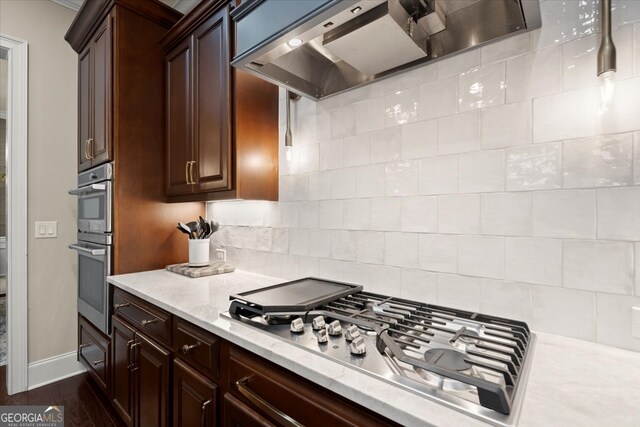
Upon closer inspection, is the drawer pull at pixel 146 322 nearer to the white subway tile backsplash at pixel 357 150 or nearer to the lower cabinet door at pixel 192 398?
the lower cabinet door at pixel 192 398

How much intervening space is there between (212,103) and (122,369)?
4.93 ft

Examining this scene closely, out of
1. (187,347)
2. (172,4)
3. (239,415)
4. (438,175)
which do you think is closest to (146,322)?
(187,347)

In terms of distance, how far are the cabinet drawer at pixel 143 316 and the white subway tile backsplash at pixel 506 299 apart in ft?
3.98

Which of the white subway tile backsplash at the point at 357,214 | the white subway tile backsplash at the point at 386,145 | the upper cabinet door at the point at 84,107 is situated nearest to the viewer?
the white subway tile backsplash at the point at 386,145

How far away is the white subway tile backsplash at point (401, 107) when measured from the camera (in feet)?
4.10

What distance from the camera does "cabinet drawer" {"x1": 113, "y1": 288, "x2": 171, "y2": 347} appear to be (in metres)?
1.34

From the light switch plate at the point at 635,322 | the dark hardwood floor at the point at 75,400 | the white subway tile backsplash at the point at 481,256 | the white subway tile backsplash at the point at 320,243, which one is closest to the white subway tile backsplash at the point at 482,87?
the white subway tile backsplash at the point at 481,256

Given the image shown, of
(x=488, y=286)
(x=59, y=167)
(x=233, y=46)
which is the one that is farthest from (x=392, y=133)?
(x=59, y=167)

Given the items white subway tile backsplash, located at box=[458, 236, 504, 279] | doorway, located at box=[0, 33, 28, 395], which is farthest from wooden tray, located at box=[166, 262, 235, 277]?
white subway tile backsplash, located at box=[458, 236, 504, 279]

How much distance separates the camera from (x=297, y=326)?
932mm

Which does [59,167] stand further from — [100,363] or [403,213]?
[403,213]

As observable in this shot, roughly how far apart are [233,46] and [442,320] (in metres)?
1.54

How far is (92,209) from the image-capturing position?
206 centimetres

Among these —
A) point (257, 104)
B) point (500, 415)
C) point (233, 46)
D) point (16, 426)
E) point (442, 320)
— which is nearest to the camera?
point (500, 415)
